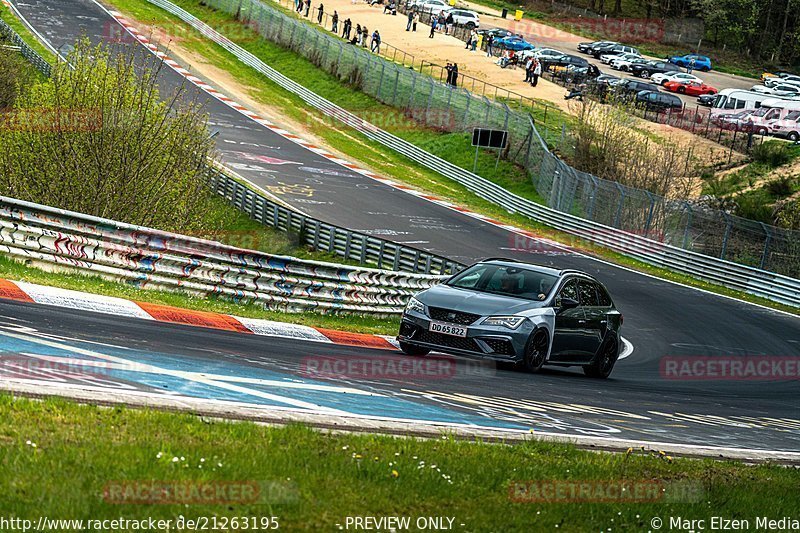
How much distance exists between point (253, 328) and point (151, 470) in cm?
926

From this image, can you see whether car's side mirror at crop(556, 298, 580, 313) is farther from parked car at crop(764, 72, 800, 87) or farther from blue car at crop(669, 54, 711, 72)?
blue car at crop(669, 54, 711, 72)

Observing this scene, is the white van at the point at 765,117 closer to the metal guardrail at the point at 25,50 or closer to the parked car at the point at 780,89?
the parked car at the point at 780,89

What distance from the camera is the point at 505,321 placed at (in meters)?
14.4

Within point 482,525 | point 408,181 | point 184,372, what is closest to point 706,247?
point 408,181

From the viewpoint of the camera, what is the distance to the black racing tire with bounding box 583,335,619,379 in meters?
16.4

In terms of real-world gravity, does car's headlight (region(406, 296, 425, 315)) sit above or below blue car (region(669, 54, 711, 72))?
below

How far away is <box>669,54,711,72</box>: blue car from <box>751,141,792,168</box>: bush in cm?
3346

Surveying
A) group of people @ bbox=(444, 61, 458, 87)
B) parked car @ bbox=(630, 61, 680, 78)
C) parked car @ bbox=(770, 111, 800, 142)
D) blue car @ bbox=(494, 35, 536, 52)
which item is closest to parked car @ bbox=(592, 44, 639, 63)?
parked car @ bbox=(630, 61, 680, 78)

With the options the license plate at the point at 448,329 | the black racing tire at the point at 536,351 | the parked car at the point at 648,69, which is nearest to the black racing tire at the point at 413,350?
the license plate at the point at 448,329

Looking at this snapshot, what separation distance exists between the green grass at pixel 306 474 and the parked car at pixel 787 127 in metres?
54.8

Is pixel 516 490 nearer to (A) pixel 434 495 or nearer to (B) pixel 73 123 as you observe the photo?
(A) pixel 434 495

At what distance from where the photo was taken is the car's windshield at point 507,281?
613 inches

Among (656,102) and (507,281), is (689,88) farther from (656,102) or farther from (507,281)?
(507,281)

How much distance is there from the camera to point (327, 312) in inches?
787
